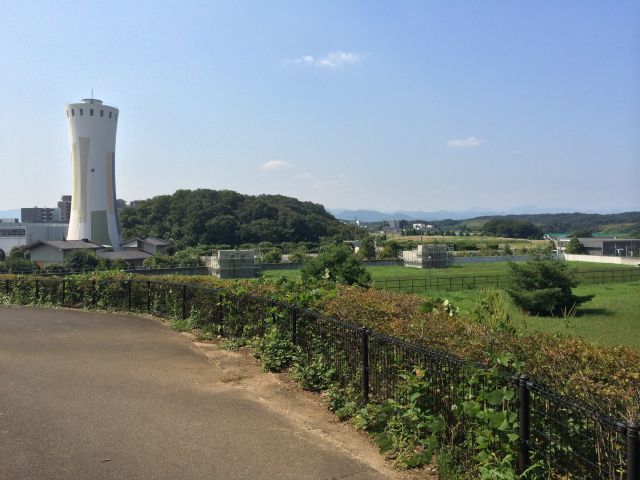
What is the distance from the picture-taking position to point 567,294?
28750mm

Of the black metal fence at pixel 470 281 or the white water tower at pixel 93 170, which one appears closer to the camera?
the black metal fence at pixel 470 281

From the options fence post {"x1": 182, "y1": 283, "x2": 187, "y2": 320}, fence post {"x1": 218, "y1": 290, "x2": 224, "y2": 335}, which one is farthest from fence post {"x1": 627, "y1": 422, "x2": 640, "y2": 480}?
fence post {"x1": 182, "y1": 283, "x2": 187, "y2": 320}

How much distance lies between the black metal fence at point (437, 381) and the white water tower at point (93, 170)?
59549 mm

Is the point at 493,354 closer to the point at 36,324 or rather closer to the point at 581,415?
the point at 581,415

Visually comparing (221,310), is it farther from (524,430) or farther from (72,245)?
(72,245)

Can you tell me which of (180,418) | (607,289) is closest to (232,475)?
(180,418)

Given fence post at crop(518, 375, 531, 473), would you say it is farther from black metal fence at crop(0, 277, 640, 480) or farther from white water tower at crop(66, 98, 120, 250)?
white water tower at crop(66, 98, 120, 250)

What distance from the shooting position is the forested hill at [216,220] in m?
103

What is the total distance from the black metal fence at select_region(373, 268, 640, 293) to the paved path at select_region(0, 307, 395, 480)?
3248 centimetres

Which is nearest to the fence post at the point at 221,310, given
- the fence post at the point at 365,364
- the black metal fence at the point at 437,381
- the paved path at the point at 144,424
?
the black metal fence at the point at 437,381

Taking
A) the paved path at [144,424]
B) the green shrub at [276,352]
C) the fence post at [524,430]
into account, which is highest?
the fence post at [524,430]

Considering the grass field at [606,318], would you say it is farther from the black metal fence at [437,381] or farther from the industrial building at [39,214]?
the industrial building at [39,214]

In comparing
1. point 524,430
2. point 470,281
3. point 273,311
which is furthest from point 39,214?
point 524,430

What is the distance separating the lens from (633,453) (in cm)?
257
